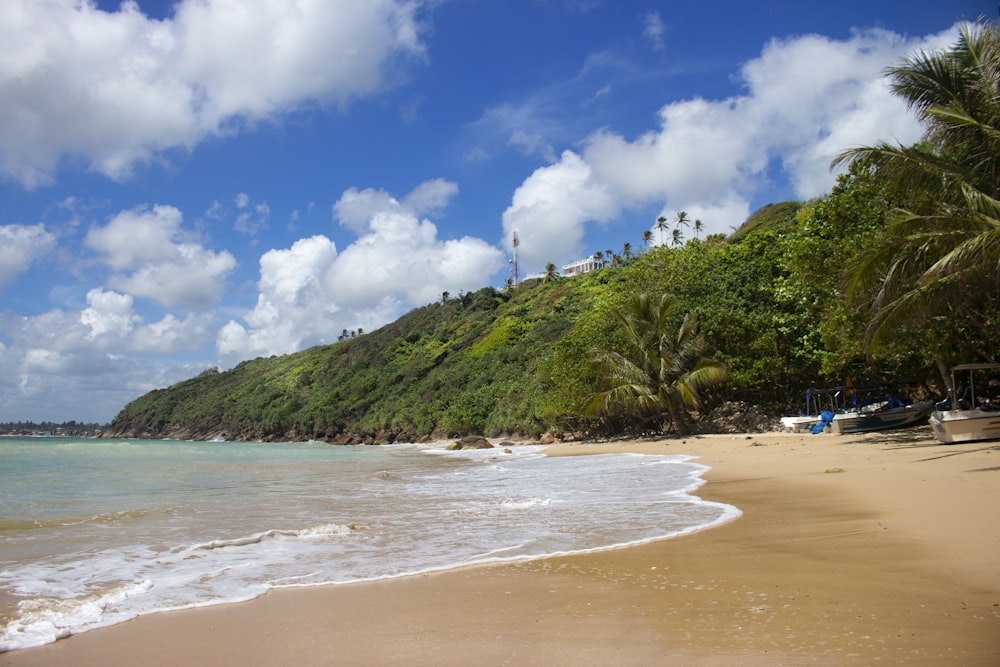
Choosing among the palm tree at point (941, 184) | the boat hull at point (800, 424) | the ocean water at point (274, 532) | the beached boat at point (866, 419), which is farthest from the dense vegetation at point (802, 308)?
the ocean water at point (274, 532)

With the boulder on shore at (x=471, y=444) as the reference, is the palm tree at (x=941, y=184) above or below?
above

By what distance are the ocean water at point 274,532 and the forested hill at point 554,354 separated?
310 inches

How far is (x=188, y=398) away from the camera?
93188mm

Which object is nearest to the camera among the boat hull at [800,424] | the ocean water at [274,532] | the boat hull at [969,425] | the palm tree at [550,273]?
the ocean water at [274,532]

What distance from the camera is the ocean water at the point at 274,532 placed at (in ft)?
16.8

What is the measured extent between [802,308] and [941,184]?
1097cm

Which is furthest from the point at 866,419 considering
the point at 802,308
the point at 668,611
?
the point at 668,611

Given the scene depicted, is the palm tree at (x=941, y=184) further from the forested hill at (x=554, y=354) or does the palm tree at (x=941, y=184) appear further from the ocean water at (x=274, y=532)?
the ocean water at (x=274, y=532)

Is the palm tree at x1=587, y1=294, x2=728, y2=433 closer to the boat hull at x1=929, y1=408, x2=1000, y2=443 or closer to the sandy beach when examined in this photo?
the boat hull at x1=929, y1=408, x2=1000, y2=443

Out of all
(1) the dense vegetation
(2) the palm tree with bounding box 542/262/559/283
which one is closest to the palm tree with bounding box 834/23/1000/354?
(1) the dense vegetation

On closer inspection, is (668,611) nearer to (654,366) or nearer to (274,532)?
(274,532)

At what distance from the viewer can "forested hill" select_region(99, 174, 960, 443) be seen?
17.2 meters

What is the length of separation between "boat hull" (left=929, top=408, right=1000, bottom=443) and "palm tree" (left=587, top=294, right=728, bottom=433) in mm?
11458

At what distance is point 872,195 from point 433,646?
55.4 feet
